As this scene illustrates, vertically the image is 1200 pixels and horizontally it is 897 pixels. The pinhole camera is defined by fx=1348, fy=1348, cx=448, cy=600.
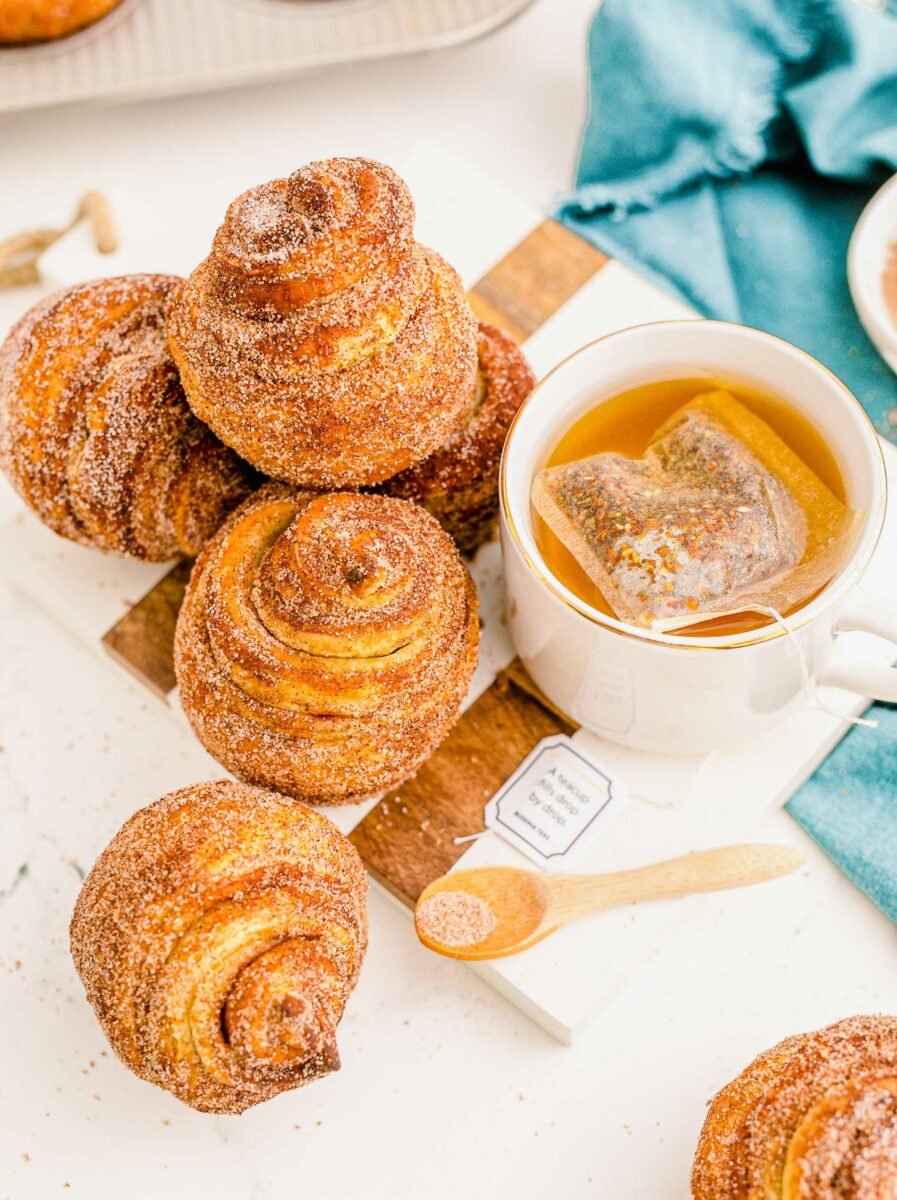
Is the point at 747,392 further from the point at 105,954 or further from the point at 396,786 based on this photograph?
the point at 105,954

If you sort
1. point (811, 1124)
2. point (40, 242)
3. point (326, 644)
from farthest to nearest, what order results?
1. point (40, 242)
2. point (326, 644)
3. point (811, 1124)

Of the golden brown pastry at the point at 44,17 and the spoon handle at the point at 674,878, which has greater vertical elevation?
the golden brown pastry at the point at 44,17

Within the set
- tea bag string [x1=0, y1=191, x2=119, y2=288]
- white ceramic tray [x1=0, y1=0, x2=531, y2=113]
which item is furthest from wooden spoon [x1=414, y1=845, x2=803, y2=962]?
white ceramic tray [x1=0, y1=0, x2=531, y2=113]

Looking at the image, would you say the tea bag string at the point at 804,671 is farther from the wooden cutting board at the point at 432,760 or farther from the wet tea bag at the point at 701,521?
the wooden cutting board at the point at 432,760

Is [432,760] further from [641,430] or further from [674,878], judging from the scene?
[641,430]

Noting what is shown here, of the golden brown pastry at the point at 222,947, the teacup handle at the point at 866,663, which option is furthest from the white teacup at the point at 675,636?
the golden brown pastry at the point at 222,947

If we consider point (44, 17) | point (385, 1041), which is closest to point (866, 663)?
point (385, 1041)
